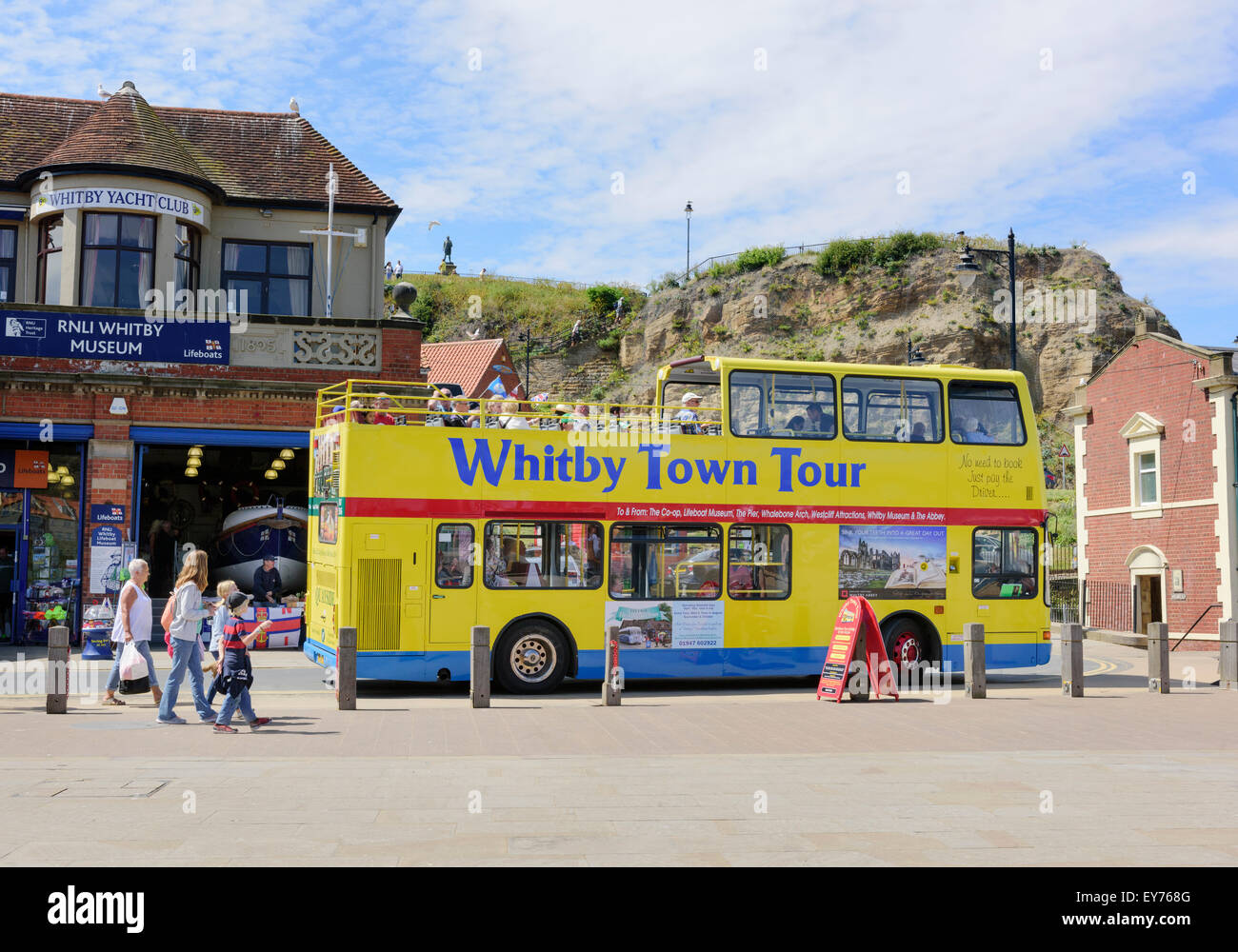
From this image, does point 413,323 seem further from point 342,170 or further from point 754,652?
point 754,652

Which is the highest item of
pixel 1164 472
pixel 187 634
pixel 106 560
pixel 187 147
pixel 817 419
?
pixel 187 147

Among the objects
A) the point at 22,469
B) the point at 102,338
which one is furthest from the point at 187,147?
the point at 22,469

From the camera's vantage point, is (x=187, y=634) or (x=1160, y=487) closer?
(x=187, y=634)

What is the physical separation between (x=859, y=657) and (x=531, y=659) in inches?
173

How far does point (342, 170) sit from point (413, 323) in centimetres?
591

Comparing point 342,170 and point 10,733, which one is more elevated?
point 342,170

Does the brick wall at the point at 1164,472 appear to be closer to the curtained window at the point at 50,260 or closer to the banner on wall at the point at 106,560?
the banner on wall at the point at 106,560

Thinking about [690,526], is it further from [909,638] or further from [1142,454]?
[1142,454]

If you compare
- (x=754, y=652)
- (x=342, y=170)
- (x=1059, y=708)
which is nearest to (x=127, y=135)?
(x=342, y=170)

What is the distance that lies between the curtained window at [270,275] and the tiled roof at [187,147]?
1.07 m

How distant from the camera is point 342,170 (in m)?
25.3

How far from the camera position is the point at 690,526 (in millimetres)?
15961

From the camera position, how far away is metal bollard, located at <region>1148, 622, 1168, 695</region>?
1652 centimetres

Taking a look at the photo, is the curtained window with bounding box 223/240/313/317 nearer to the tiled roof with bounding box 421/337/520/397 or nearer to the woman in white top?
the woman in white top
